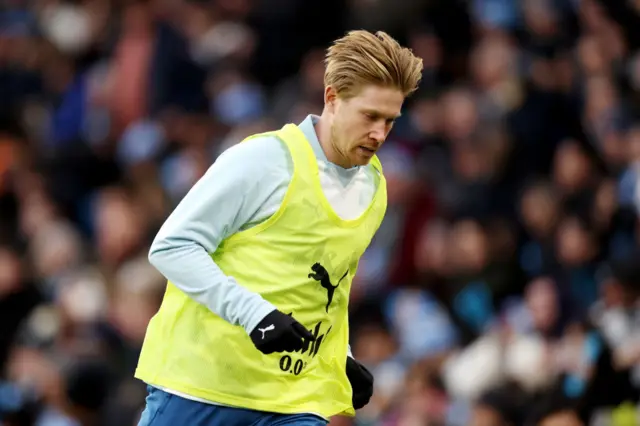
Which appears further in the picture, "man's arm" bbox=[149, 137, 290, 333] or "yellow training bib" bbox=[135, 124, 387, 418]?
"yellow training bib" bbox=[135, 124, 387, 418]

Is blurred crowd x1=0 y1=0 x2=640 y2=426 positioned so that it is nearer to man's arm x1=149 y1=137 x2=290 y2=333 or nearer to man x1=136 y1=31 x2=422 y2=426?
man x1=136 y1=31 x2=422 y2=426

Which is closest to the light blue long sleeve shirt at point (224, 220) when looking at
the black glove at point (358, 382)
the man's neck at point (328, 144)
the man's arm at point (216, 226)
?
the man's arm at point (216, 226)

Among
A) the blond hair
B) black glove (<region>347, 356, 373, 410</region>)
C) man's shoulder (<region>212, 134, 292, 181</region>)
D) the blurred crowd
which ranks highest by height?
the blond hair

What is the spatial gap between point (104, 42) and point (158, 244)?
10327 mm

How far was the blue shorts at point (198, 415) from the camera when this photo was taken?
555 centimetres

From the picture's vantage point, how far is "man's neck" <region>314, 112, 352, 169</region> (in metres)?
5.65

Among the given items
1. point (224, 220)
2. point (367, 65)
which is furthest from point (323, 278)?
point (367, 65)

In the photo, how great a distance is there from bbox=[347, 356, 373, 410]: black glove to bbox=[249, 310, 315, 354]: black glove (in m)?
0.80

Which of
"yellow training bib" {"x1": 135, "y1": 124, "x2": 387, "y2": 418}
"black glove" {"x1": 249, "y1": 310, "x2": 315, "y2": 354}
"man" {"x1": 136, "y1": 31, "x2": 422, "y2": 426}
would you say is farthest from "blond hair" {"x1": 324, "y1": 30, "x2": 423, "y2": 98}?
"black glove" {"x1": 249, "y1": 310, "x2": 315, "y2": 354}

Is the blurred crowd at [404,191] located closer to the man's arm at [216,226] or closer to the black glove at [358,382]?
the black glove at [358,382]

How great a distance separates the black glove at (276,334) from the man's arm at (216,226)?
0.08 meters

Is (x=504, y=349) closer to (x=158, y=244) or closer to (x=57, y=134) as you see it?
(x=158, y=244)

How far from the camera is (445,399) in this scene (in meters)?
9.19

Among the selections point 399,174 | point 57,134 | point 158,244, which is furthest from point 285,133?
point 57,134
